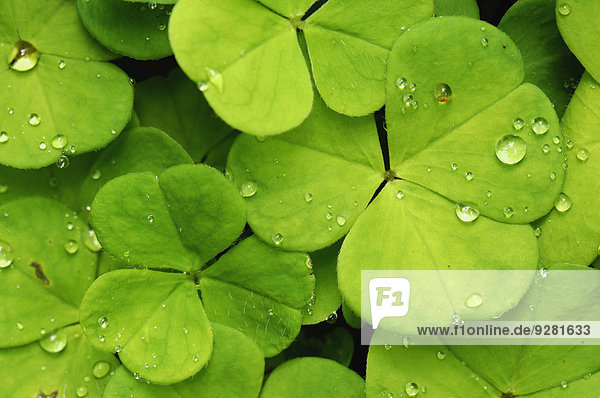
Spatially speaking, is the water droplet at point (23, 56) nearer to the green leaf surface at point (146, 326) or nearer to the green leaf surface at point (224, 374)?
the green leaf surface at point (146, 326)

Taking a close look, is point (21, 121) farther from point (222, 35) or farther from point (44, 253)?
point (222, 35)

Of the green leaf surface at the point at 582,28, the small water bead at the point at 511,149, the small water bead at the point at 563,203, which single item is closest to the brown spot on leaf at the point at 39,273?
the small water bead at the point at 511,149

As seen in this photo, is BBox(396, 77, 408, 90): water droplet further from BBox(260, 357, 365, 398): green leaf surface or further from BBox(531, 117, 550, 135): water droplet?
BBox(260, 357, 365, 398): green leaf surface

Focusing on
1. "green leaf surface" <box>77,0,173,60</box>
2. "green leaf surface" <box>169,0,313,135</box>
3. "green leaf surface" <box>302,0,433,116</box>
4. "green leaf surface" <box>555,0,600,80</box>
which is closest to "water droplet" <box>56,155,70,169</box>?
"green leaf surface" <box>77,0,173,60</box>

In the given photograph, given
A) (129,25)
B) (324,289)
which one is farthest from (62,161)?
(324,289)

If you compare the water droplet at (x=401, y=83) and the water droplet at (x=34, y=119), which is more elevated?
the water droplet at (x=401, y=83)

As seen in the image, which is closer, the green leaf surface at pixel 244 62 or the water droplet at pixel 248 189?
the green leaf surface at pixel 244 62
